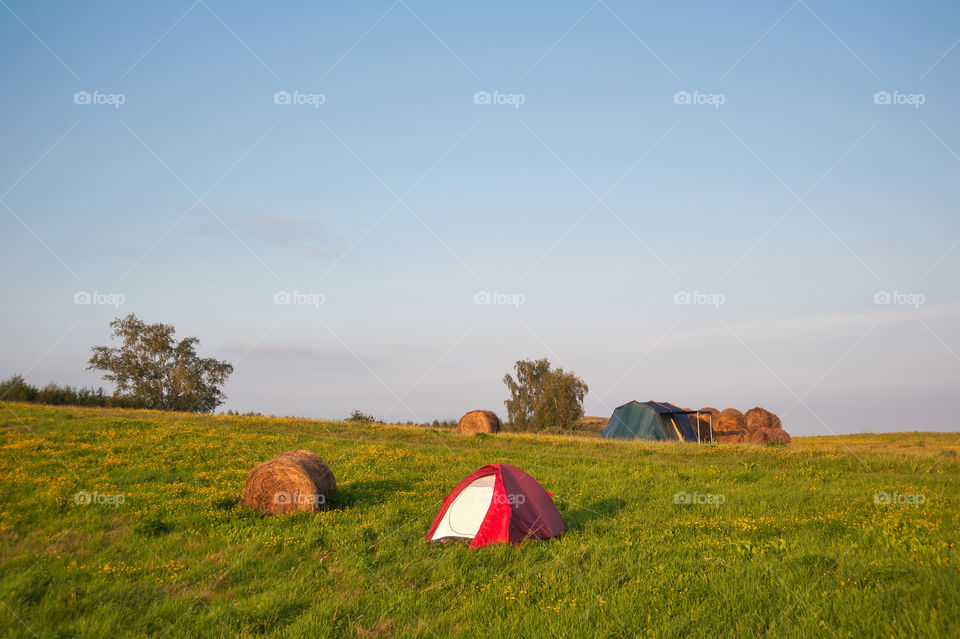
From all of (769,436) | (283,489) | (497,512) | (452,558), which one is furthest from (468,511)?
(769,436)

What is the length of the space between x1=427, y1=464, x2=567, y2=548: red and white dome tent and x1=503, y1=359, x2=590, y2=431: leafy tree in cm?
4038

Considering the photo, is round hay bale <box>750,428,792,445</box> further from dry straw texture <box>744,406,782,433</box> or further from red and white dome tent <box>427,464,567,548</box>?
red and white dome tent <box>427,464,567,548</box>

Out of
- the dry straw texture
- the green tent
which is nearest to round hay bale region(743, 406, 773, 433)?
the dry straw texture

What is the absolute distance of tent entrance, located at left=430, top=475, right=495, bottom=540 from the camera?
1255cm

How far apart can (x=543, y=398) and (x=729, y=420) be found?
21577 mm

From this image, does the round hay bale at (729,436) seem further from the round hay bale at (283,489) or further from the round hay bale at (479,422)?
the round hay bale at (283,489)

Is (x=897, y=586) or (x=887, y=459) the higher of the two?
(x=887, y=459)

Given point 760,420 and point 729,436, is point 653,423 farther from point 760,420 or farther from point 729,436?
point 760,420

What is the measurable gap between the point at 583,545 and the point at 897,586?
520 cm

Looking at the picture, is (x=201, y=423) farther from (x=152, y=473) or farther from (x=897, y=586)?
(x=897, y=586)

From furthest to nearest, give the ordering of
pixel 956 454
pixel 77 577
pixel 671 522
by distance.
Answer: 1. pixel 956 454
2. pixel 671 522
3. pixel 77 577

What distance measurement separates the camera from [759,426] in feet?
128

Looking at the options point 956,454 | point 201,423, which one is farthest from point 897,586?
point 201,423

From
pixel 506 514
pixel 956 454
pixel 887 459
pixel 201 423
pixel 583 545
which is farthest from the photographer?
pixel 201 423
